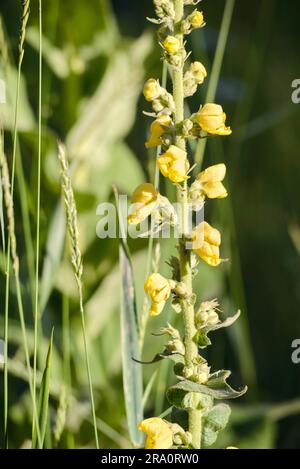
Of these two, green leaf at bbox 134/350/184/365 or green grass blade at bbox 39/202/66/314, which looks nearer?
green leaf at bbox 134/350/184/365

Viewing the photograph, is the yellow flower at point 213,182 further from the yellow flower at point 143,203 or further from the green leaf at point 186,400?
the green leaf at point 186,400

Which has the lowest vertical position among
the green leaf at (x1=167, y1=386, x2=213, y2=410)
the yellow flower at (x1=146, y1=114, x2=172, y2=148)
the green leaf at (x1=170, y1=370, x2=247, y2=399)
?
the green leaf at (x1=167, y1=386, x2=213, y2=410)

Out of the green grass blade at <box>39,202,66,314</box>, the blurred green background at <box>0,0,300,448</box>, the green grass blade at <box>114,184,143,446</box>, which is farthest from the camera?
the blurred green background at <box>0,0,300,448</box>

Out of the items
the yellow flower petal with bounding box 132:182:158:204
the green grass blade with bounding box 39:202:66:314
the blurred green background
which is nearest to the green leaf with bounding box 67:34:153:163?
the blurred green background

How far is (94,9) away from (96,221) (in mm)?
429

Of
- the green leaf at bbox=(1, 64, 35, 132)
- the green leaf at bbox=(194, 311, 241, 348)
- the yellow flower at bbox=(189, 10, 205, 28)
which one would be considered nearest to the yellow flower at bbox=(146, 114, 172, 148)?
the yellow flower at bbox=(189, 10, 205, 28)

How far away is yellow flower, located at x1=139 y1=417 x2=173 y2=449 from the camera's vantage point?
2.71 feet

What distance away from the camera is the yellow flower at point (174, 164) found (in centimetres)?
81

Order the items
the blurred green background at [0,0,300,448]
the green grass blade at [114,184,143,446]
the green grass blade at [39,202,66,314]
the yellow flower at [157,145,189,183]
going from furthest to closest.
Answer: the blurred green background at [0,0,300,448]
the green grass blade at [39,202,66,314]
the green grass blade at [114,184,143,446]
the yellow flower at [157,145,189,183]

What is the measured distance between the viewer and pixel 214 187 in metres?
0.87

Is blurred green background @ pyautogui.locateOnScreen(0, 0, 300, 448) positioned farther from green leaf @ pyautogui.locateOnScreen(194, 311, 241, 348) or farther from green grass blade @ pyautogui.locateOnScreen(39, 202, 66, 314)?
green leaf @ pyautogui.locateOnScreen(194, 311, 241, 348)

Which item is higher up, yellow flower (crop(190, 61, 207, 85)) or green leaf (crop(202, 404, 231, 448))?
→ yellow flower (crop(190, 61, 207, 85))
